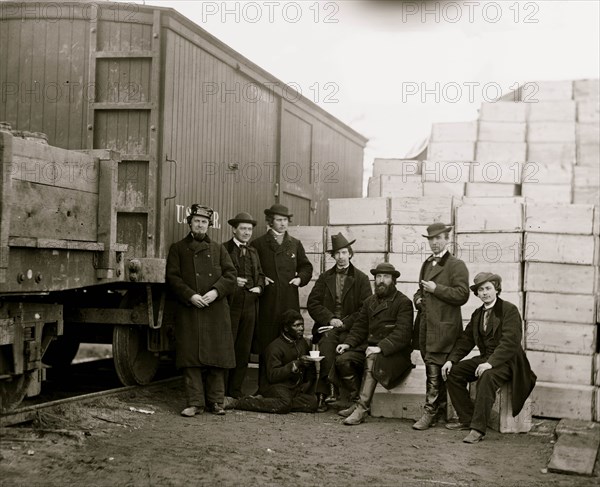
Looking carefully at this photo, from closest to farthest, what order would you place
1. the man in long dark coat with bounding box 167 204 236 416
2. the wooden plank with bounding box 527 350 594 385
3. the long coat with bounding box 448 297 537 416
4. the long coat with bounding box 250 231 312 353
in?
the long coat with bounding box 448 297 537 416 < the man in long dark coat with bounding box 167 204 236 416 < the wooden plank with bounding box 527 350 594 385 < the long coat with bounding box 250 231 312 353

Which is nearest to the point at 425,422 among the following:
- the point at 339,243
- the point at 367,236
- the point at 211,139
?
the point at 339,243

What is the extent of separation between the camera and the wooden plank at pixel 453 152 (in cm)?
1036

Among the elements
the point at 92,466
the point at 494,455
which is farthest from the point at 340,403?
the point at 92,466

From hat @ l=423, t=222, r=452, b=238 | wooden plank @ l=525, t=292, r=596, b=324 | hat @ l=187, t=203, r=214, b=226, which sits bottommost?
wooden plank @ l=525, t=292, r=596, b=324

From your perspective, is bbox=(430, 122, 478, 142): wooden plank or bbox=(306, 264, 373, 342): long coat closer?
bbox=(306, 264, 373, 342): long coat

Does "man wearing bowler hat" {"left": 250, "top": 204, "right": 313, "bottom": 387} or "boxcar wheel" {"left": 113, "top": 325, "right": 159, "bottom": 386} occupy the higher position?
"man wearing bowler hat" {"left": 250, "top": 204, "right": 313, "bottom": 387}

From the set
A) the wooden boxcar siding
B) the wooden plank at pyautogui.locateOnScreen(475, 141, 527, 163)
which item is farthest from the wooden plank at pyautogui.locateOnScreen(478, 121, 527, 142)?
the wooden boxcar siding

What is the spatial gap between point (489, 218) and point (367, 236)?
4.83 ft

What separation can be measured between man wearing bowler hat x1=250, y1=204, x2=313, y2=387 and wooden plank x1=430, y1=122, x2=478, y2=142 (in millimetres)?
2824

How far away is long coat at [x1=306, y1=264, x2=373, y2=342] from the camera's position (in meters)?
8.63

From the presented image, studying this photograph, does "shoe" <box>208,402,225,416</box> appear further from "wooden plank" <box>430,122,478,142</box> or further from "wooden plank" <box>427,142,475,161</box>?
"wooden plank" <box>430,122,478,142</box>

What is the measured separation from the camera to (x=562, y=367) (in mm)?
8352

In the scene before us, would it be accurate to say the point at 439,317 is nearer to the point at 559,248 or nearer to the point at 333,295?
the point at 333,295

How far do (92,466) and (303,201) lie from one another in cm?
766
